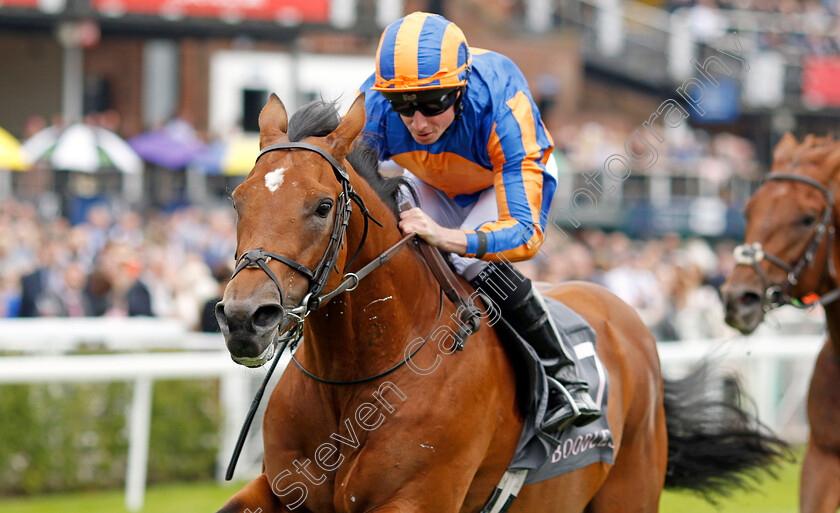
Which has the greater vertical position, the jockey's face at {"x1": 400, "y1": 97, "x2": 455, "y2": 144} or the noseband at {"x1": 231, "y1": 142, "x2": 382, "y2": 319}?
the jockey's face at {"x1": 400, "y1": 97, "x2": 455, "y2": 144}

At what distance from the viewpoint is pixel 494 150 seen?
3.54 meters

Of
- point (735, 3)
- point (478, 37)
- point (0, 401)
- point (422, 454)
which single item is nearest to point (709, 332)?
point (0, 401)

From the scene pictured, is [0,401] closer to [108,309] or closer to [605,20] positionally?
[108,309]

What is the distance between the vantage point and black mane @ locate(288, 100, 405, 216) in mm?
3051

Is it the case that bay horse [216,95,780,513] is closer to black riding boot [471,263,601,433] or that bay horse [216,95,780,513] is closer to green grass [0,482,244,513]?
black riding boot [471,263,601,433]

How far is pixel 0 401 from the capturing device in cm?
652

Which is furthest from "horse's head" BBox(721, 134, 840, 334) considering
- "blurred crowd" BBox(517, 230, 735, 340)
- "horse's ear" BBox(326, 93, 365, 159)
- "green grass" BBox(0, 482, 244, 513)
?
"blurred crowd" BBox(517, 230, 735, 340)

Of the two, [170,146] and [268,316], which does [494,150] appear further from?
[170,146]

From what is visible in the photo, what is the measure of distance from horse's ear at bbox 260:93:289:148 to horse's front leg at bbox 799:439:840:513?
3020 mm

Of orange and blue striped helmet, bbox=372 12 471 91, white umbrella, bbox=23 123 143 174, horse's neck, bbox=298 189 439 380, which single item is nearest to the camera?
horse's neck, bbox=298 189 439 380

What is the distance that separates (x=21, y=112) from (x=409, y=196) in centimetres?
1616

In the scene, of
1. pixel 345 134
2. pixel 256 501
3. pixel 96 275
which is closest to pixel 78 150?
pixel 96 275

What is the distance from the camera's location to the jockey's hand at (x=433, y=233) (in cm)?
328

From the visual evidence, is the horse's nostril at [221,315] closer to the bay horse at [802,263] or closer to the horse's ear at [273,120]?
the horse's ear at [273,120]
